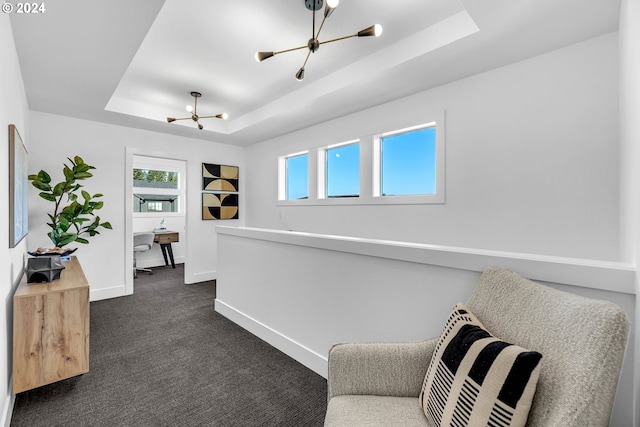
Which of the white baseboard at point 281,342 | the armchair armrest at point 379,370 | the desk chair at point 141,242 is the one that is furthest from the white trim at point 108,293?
the armchair armrest at point 379,370

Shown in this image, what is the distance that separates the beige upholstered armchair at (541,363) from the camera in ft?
2.42

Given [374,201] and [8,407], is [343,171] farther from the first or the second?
[8,407]

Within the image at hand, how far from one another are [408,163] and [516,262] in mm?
2166

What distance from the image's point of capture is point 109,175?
4035 millimetres

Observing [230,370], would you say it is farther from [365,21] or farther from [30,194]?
[30,194]

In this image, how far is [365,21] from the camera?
2211 millimetres

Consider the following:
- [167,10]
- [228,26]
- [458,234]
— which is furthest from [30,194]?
[458,234]

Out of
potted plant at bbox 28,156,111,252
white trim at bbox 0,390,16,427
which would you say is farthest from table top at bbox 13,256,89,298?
potted plant at bbox 28,156,111,252

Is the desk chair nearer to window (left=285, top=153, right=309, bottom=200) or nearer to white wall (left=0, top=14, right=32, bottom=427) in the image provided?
window (left=285, top=153, right=309, bottom=200)

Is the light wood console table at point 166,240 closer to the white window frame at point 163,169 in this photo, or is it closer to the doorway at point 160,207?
the doorway at point 160,207

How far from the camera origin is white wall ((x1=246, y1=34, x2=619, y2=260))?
6.59ft

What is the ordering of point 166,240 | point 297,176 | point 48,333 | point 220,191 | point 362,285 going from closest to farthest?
1. point 362,285
2. point 48,333
3. point 297,176
4. point 220,191
5. point 166,240

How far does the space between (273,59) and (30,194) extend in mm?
3269

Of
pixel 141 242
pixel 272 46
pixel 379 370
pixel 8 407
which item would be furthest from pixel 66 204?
pixel 379 370
